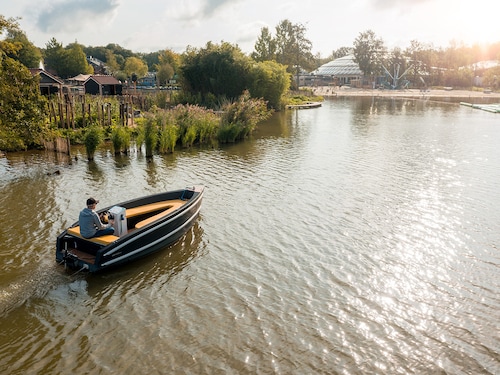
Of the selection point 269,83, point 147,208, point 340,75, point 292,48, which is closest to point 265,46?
point 292,48

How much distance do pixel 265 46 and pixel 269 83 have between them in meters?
34.9

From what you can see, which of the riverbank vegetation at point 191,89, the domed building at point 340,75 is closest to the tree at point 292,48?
the riverbank vegetation at point 191,89

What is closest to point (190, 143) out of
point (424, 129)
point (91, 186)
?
point (91, 186)

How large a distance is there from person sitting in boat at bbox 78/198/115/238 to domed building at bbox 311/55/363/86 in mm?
116155

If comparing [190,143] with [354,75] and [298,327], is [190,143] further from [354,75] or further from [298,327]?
Result: [354,75]

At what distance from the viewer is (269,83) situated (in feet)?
158

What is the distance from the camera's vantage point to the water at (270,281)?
7.67m

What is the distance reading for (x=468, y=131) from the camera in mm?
35781

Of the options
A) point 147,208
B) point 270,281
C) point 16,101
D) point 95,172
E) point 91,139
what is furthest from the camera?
point 91,139

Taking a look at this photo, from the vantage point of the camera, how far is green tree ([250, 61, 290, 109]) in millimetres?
47188

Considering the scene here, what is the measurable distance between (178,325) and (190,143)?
19528mm

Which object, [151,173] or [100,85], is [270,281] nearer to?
[151,173]

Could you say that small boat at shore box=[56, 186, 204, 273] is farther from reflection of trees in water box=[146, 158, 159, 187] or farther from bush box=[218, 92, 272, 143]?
bush box=[218, 92, 272, 143]

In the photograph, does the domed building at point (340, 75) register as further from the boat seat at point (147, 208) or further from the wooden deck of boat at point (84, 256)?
the wooden deck of boat at point (84, 256)
